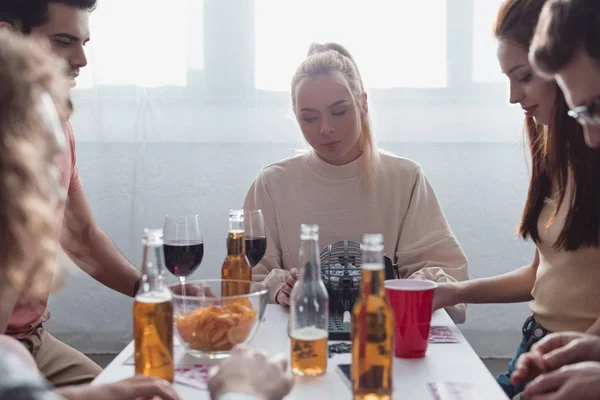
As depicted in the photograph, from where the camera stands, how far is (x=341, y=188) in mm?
2055

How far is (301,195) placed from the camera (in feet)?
6.79

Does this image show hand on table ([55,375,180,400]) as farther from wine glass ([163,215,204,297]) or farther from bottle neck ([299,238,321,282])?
wine glass ([163,215,204,297])

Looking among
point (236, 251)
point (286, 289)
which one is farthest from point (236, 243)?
point (286, 289)

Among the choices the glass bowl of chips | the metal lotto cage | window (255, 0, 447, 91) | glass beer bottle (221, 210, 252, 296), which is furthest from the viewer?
window (255, 0, 447, 91)

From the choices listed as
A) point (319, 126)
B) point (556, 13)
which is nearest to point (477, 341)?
point (319, 126)

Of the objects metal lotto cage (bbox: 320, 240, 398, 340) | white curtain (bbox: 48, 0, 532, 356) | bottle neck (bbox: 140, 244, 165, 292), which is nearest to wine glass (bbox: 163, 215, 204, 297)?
metal lotto cage (bbox: 320, 240, 398, 340)

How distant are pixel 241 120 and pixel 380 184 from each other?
1.11m

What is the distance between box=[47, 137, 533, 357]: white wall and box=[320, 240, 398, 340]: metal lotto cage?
1.46 metres

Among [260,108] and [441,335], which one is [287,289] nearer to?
[441,335]

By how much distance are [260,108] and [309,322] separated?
2015 millimetres

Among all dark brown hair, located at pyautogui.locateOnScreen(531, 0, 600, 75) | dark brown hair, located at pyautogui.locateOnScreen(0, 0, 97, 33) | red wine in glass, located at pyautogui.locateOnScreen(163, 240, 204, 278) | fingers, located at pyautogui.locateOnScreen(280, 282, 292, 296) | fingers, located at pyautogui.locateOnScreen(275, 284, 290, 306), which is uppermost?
dark brown hair, located at pyautogui.locateOnScreen(0, 0, 97, 33)

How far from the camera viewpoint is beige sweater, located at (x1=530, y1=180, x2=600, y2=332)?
1467 millimetres

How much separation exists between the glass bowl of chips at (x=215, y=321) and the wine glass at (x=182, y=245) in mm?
317

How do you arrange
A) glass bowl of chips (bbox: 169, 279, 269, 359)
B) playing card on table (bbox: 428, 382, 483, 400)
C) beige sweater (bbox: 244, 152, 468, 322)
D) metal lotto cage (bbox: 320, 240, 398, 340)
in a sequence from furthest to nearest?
1. beige sweater (bbox: 244, 152, 468, 322)
2. metal lotto cage (bbox: 320, 240, 398, 340)
3. glass bowl of chips (bbox: 169, 279, 269, 359)
4. playing card on table (bbox: 428, 382, 483, 400)
